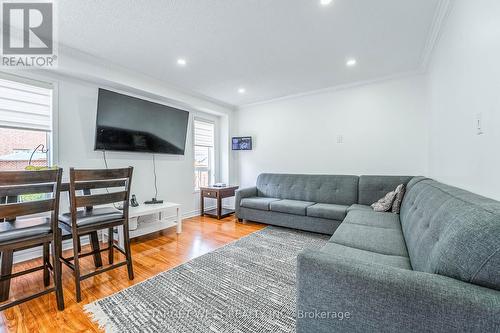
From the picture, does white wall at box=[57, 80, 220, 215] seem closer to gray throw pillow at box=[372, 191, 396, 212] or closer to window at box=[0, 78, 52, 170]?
window at box=[0, 78, 52, 170]

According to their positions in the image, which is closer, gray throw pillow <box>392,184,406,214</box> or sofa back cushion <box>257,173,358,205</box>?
gray throw pillow <box>392,184,406,214</box>

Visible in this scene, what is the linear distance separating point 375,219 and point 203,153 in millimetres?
3449

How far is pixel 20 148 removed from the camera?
2402 millimetres

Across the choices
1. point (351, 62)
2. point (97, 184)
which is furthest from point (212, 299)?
point (351, 62)

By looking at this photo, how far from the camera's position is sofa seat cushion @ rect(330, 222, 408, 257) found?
63.3 inches

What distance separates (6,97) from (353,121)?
452 centimetres

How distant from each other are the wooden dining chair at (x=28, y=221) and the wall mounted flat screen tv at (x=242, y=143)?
3448mm

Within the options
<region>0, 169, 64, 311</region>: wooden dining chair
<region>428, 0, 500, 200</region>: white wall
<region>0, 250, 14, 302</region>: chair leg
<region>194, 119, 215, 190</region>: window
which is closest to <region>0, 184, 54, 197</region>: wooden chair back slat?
<region>0, 169, 64, 311</region>: wooden dining chair

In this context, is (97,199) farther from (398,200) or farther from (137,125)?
(398,200)

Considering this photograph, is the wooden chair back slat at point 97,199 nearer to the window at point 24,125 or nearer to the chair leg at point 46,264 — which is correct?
the chair leg at point 46,264

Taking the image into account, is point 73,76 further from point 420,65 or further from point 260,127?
point 420,65

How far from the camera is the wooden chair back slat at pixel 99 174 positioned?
171cm

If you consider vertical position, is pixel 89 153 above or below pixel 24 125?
below

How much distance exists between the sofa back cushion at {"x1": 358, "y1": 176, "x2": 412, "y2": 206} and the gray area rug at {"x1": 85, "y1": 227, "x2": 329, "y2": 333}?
1.59m
